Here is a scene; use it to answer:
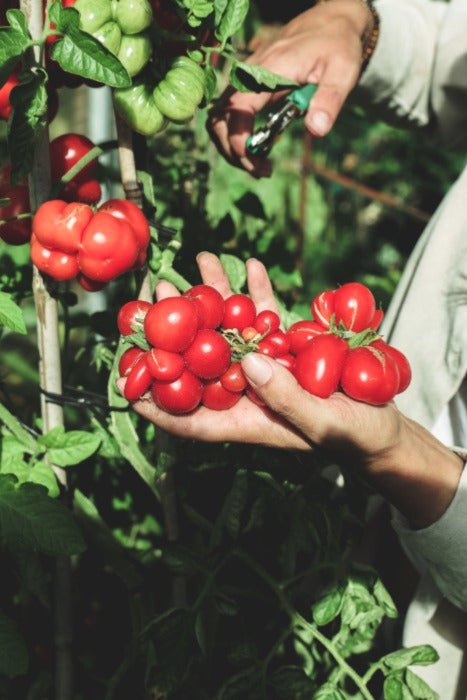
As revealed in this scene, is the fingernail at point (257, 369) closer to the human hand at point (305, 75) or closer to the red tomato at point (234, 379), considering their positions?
the red tomato at point (234, 379)

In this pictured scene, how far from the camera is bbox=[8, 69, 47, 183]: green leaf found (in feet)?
2.84

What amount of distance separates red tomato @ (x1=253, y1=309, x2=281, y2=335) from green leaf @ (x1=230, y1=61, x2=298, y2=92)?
0.37m

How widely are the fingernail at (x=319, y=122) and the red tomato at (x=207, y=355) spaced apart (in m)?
0.54

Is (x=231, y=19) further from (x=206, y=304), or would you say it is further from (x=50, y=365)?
(x=50, y=365)

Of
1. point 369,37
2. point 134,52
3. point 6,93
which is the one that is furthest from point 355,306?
point 369,37

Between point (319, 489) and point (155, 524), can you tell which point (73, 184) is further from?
point (155, 524)

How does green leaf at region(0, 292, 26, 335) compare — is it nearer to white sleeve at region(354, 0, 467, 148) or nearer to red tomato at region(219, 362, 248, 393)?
red tomato at region(219, 362, 248, 393)

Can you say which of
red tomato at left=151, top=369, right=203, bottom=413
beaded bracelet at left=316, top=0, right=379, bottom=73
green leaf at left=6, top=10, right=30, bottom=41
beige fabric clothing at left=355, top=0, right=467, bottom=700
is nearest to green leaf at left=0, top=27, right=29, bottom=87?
green leaf at left=6, top=10, right=30, bottom=41

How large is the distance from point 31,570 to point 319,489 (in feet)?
1.70

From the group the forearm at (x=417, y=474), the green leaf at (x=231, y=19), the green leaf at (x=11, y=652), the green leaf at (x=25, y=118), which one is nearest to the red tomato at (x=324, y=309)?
the forearm at (x=417, y=474)

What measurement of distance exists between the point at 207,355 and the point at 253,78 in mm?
445

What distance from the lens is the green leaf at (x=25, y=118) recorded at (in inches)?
34.1

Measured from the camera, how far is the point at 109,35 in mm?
909

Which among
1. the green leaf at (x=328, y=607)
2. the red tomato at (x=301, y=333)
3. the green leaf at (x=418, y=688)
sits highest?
the red tomato at (x=301, y=333)
